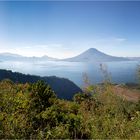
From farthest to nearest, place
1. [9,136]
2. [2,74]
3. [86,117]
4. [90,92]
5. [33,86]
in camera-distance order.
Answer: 1. [2,74]
2. [33,86]
3. [90,92]
4. [86,117]
5. [9,136]

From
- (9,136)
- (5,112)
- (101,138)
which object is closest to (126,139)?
(101,138)

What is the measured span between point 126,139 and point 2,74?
108 meters

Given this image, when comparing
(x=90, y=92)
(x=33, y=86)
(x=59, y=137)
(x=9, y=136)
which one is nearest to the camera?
(x=9, y=136)

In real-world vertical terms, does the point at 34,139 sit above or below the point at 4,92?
below

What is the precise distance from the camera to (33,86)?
15.5 m

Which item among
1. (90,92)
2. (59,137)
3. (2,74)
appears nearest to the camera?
(59,137)

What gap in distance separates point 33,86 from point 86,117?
967 cm

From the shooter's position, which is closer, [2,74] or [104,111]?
[104,111]

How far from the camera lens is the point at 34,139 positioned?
15.6 feet

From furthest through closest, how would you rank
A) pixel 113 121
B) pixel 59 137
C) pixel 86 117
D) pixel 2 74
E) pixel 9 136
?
1. pixel 2 74
2. pixel 86 117
3. pixel 113 121
4. pixel 59 137
5. pixel 9 136

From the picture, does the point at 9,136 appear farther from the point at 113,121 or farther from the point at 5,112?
the point at 113,121

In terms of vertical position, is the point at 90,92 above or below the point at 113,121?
above

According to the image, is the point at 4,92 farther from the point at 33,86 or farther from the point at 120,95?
the point at 33,86

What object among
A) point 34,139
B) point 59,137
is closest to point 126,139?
point 59,137
